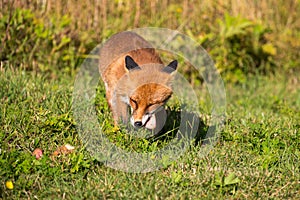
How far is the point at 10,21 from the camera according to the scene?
303 inches

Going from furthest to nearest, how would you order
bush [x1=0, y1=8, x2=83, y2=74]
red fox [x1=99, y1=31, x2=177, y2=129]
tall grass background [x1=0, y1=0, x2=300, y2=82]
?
tall grass background [x1=0, y1=0, x2=300, y2=82] → bush [x1=0, y1=8, x2=83, y2=74] → red fox [x1=99, y1=31, x2=177, y2=129]

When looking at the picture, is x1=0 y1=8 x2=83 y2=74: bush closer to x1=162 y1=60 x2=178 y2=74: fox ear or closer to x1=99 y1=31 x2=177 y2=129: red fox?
x1=99 y1=31 x2=177 y2=129: red fox

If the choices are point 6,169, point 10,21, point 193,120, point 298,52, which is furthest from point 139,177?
point 298,52

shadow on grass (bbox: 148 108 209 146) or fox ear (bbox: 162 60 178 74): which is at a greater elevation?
fox ear (bbox: 162 60 178 74)

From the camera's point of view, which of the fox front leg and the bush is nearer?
the fox front leg

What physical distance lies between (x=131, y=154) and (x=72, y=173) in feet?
2.29

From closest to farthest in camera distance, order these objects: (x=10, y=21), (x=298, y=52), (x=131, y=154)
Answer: (x=131, y=154), (x=10, y=21), (x=298, y=52)

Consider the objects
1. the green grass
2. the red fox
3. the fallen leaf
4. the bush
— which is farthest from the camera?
the bush

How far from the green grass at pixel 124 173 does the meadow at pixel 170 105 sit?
0.04 ft

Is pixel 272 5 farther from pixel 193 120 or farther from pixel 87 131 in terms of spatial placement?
pixel 87 131

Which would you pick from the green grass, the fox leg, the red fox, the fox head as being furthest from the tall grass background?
the fox head

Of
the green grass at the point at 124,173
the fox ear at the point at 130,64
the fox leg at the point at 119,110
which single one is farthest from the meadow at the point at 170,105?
the fox ear at the point at 130,64

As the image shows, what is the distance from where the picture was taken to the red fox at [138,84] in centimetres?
510

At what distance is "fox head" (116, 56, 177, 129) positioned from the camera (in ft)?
16.7
